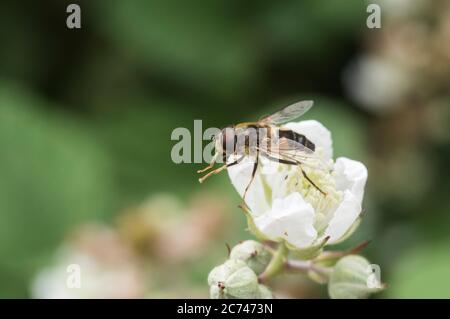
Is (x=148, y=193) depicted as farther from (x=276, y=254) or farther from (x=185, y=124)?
(x=276, y=254)

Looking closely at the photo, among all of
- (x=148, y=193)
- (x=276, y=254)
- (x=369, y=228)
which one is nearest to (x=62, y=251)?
(x=148, y=193)

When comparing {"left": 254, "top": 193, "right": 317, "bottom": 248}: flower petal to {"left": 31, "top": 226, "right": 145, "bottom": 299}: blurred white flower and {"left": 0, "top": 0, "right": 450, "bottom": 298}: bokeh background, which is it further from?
{"left": 31, "top": 226, "right": 145, "bottom": 299}: blurred white flower

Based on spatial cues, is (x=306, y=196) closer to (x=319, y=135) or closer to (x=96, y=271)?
(x=319, y=135)

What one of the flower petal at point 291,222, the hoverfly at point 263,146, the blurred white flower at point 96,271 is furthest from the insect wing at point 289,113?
the blurred white flower at point 96,271

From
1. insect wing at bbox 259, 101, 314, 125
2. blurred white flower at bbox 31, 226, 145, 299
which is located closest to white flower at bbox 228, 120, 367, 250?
insect wing at bbox 259, 101, 314, 125

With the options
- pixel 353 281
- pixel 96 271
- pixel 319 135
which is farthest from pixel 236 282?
pixel 96 271

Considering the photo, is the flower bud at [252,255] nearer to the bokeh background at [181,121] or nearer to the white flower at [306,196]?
the white flower at [306,196]
